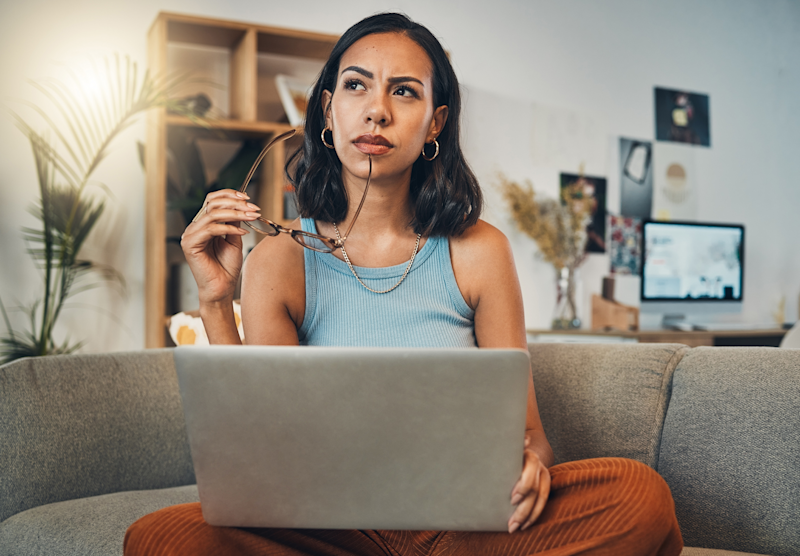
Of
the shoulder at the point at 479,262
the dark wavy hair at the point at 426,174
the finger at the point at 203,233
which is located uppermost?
the dark wavy hair at the point at 426,174

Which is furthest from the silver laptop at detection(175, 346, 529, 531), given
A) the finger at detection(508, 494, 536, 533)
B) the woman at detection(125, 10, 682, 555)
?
the woman at detection(125, 10, 682, 555)

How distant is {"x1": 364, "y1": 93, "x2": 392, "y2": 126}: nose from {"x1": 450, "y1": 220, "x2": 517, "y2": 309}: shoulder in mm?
254

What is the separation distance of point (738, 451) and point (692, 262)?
9.64 feet

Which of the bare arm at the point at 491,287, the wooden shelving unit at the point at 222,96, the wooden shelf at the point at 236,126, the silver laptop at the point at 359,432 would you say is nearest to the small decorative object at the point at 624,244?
the wooden shelving unit at the point at 222,96

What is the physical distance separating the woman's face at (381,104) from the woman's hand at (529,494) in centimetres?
60

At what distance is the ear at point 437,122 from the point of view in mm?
1233

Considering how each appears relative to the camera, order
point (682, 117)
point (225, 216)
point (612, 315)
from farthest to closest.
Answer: point (682, 117) < point (612, 315) < point (225, 216)

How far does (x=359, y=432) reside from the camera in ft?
2.21

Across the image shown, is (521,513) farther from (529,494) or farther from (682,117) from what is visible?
(682,117)

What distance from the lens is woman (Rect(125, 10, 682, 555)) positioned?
1.05 metres

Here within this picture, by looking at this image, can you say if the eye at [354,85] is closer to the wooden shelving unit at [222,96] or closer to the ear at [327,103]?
the ear at [327,103]

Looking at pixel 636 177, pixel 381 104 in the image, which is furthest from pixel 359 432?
pixel 636 177

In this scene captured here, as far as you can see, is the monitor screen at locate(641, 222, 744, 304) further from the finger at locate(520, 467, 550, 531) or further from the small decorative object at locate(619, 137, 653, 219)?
the finger at locate(520, 467, 550, 531)

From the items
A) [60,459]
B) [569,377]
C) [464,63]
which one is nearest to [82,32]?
[464,63]
